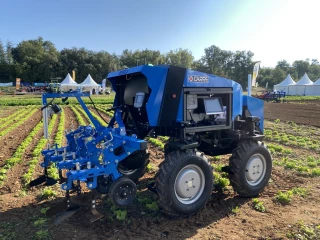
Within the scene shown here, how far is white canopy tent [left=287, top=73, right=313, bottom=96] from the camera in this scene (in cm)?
4978

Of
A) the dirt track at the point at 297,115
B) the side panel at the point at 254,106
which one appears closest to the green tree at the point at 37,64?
the dirt track at the point at 297,115

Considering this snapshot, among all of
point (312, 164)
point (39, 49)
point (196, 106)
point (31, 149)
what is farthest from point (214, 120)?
point (39, 49)

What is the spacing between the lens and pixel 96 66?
78.1 metres

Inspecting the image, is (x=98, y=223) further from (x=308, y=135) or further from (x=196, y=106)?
(x=308, y=135)

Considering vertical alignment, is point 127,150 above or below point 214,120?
below

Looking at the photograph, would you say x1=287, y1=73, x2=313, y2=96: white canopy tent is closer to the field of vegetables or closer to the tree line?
the tree line

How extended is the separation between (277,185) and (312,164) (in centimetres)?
204

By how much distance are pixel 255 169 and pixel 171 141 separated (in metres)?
1.75

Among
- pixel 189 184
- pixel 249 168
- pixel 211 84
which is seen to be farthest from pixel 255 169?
pixel 211 84

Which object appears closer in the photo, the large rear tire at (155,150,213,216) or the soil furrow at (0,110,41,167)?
the large rear tire at (155,150,213,216)

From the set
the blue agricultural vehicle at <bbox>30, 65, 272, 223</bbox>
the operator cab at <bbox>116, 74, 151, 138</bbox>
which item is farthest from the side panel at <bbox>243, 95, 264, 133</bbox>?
the operator cab at <bbox>116, 74, 151, 138</bbox>

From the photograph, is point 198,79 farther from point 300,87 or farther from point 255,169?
point 300,87

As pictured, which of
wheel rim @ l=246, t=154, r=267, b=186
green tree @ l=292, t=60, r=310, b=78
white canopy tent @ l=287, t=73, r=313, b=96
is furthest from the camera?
green tree @ l=292, t=60, r=310, b=78

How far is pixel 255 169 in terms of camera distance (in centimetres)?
515
